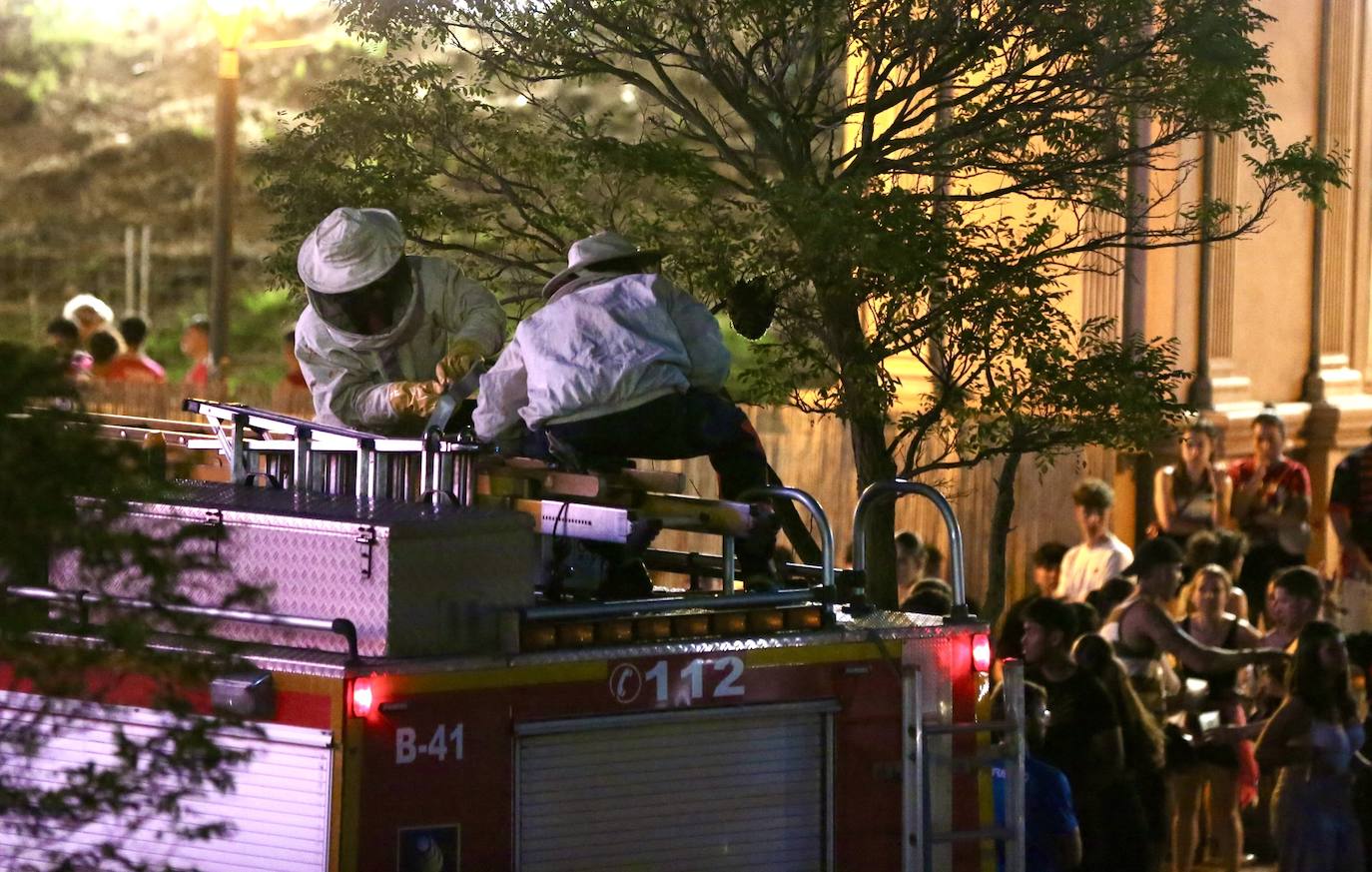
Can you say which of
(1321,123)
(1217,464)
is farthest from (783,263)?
(1321,123)

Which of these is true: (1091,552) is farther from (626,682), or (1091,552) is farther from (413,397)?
(626,682)

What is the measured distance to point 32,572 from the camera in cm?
464

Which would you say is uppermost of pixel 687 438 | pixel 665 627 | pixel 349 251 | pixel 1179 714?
pixel 349 251

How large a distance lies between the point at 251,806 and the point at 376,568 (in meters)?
0.64

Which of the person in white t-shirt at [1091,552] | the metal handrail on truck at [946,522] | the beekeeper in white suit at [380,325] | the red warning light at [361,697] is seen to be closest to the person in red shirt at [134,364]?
the person in white t-shirt at [1091,552]

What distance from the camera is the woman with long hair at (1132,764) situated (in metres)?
8.33

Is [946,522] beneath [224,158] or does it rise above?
beneath

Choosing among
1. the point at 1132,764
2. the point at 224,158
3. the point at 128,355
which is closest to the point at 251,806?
the point at 1132,764

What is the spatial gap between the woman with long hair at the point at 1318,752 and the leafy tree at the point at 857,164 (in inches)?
50.9

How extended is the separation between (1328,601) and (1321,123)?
18.7ft

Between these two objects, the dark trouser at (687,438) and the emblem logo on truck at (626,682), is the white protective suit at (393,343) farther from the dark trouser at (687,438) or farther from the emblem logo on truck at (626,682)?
the emblem logo on truck at (626,682)

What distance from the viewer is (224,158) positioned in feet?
54.4

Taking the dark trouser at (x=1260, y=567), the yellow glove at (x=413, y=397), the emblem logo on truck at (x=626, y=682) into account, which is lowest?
the dark trouser at (x=1260, y=567)

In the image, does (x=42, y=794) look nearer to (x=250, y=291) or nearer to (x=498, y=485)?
(x=498, y=485)
